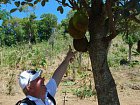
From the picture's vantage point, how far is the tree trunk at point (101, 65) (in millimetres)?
1749

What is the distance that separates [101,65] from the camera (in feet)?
5.83

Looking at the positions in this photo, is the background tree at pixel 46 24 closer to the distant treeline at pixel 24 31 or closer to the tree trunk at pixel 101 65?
the distant treeline at pixel 24 31

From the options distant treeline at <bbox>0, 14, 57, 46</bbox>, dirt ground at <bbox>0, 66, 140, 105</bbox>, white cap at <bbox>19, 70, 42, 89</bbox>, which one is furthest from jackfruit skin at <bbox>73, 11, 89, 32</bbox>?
distant treeline at <bbox>0, 14, 57, 46</bbox>

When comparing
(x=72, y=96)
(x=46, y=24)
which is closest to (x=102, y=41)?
(x=72, y=96)

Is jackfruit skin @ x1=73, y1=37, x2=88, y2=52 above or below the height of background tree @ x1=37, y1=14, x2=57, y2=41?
below

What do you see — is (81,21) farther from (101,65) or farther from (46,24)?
(46,24)

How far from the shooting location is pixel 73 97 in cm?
788

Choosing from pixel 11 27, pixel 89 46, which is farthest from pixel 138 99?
pixel 11 27

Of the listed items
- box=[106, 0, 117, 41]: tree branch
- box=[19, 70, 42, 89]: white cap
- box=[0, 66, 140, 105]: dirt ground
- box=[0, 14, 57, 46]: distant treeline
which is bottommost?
box=[0, 66, 140, 105]: dirt ground

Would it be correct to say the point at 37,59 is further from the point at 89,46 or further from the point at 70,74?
the point at 89,46

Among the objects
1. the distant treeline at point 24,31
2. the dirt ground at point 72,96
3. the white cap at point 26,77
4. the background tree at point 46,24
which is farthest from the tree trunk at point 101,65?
the background tree at point 46,24

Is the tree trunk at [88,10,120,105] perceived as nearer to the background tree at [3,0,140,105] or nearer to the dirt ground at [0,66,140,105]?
the background tree at [3,0,140,105]

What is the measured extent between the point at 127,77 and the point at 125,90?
2877 mm

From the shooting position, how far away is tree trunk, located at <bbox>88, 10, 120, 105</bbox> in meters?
1.75
